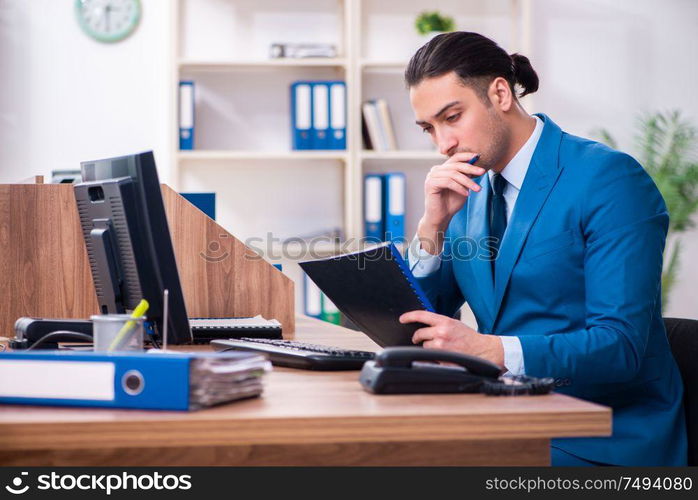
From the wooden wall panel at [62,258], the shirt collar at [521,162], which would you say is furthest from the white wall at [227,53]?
the shirt collar at [521,162]

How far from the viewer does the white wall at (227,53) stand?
3977 millimetres

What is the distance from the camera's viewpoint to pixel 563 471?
1.00 metres

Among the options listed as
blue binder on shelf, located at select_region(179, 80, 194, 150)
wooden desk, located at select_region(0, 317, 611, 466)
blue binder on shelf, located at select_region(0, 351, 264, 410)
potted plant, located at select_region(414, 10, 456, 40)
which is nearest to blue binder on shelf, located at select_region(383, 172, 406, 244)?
potted plant, located at select_region(414, 10, 456, 40)

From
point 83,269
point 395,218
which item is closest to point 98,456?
point 83,269

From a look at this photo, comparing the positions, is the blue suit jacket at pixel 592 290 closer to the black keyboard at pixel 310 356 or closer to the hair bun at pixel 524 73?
the hair bun at pixel 524 73

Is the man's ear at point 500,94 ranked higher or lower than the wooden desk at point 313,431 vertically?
higher

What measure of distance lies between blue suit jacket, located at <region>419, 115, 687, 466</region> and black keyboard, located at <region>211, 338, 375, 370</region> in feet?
0.88

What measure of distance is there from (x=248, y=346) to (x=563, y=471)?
0.62 m

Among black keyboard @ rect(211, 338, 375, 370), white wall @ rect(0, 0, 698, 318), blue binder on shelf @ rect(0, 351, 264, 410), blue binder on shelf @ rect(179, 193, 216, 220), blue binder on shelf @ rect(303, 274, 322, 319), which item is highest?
white wall @ rect(0, 0, 698, 318)

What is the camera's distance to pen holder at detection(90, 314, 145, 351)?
1132 millimetres

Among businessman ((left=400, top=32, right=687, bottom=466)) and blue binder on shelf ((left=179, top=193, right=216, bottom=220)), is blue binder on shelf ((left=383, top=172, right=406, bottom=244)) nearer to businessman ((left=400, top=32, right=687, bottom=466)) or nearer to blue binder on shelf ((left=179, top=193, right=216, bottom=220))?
blue binder on shelf ((left=179, top=193, right=216, bottom=220))

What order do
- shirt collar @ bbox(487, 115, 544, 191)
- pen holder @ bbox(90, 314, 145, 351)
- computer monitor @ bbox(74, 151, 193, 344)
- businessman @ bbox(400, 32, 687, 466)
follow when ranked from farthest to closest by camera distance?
1. shirt collar @ bbox(487, 115, 544, 191)
2. businessman @ bbox(400, 32, 687, 466)
3. computer monitor @ bbox(74, 151, 193, 344)
4. pen holder @ bbox(90, 314, 145, 351)

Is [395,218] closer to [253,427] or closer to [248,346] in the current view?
[248,346]

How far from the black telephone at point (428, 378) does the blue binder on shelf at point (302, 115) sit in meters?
2.92
